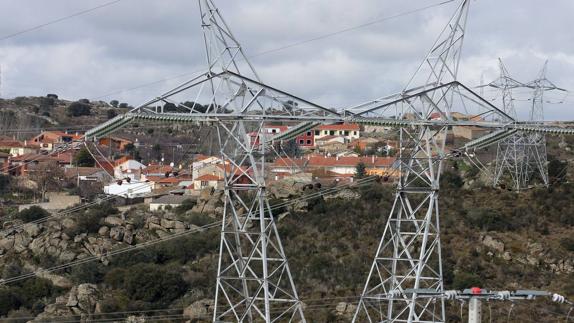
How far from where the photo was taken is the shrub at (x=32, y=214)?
7056 centimetres

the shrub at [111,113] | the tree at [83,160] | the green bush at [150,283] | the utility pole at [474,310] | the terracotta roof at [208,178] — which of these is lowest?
the green bush at [150,283]

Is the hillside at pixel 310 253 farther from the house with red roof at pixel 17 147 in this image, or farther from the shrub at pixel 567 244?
the house with red roof at pixel 17 147

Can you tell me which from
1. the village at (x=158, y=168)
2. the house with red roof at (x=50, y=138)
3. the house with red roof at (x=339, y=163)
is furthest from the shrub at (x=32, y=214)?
the house with red roof at (x=50, y=138)

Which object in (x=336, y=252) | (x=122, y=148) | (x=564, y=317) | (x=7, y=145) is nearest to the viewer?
(x=564, y=317)

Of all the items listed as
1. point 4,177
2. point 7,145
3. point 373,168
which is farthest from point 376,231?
point 7,145

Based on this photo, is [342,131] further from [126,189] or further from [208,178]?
[126,189]

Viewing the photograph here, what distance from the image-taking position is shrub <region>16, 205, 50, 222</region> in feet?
232

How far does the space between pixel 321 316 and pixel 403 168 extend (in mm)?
14619

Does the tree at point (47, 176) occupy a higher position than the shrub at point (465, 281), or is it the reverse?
the tree at point (47, 176)

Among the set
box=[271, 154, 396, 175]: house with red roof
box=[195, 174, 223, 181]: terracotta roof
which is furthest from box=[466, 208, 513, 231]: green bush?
box=[195, 174, 223, 181]: terracotta roof

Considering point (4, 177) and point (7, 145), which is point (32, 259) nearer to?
point (4, 177)

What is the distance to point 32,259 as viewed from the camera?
208 feet

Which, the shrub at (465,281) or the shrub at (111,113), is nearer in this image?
the shrub at (465,281)

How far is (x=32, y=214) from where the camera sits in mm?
71000
